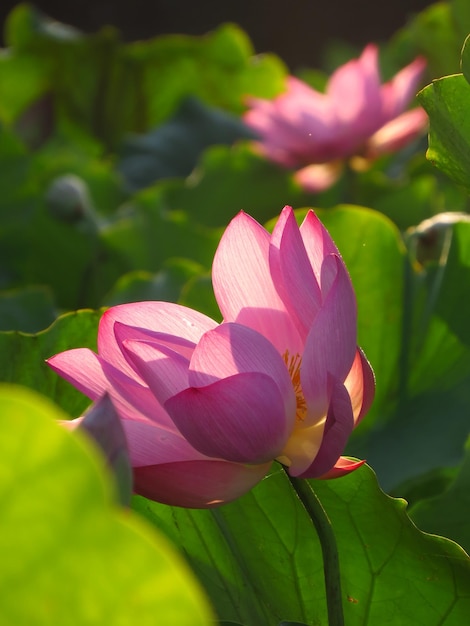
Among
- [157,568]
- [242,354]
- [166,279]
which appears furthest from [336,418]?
[166,279]

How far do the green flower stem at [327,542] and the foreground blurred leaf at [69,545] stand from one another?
0.66ft

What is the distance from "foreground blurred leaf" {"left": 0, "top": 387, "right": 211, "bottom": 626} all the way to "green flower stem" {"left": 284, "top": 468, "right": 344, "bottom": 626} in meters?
0.20

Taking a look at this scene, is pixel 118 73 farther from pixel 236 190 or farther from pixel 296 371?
pixel 296 371

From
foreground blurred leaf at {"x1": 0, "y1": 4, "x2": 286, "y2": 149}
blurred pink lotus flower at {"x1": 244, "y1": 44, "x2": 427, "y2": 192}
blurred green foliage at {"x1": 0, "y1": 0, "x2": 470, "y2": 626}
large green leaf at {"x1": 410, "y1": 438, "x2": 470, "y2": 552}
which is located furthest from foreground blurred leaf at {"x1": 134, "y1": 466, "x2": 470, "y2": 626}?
foreground blurred leaf at {"x1": 0, "y1": 4, "x2": 286, "y2": 149}

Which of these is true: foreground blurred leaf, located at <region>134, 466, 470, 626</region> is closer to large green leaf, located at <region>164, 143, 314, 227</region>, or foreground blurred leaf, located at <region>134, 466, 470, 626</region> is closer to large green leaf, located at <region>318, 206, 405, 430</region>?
large green leaf, located at <region>318, 206, 405, 430</region>

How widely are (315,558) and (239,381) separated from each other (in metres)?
0.15

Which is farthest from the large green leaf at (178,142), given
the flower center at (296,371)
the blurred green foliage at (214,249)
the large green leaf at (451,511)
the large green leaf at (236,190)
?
the flower center at (296,371)

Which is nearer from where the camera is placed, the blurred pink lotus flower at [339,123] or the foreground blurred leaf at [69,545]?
the foreground blurred leaf at [69,545]

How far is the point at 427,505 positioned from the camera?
68 centimetres

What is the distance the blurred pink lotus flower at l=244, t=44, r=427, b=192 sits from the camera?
4.84 feet

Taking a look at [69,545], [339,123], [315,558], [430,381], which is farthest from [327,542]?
[339,123]

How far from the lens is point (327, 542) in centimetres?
47

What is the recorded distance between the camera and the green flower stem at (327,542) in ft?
1.54

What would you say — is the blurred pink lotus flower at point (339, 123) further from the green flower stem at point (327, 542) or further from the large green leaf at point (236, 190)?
the green flower stem at point (327, 542)
